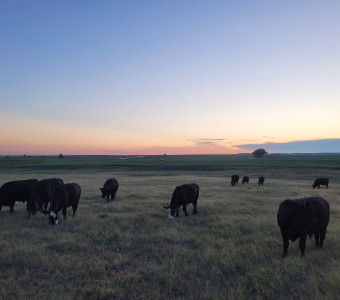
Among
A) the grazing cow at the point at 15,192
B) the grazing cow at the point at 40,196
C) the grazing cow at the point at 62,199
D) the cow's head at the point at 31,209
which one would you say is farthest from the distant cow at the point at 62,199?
the grazing cow at the point at 15,192

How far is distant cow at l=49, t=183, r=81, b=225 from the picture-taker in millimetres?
11056

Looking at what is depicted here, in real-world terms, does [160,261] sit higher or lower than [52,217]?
lower

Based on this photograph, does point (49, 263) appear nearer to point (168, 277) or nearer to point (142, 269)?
point (142, 269)

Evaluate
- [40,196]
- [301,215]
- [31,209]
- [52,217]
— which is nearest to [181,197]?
[52,217]

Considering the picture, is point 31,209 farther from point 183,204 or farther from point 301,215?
point 301,215

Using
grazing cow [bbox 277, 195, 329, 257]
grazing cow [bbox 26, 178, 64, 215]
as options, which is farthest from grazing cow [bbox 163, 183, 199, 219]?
grazing cow [bbox 26, 178, 64, 215]

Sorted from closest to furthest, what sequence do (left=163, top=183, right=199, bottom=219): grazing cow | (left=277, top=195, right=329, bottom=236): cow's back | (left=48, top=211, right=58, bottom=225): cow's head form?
(left=277, top=195, right=329, bottom=236): cow's back
(left=48, top=211, right=58, bottom=225): cow's head
(left=163, top=183, right=199, bottom=219): grazing cow

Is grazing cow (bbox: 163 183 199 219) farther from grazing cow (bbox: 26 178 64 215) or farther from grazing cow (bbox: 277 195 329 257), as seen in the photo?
grazing cow (bbox: 26 178 64 215)

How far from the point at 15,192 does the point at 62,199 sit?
3.88 meters

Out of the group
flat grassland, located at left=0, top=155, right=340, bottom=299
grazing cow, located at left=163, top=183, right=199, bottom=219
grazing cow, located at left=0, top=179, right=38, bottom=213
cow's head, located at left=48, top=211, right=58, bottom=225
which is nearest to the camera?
flat grassland, located at left=0, top=155, right=340, bottom=299

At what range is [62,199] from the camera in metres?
11.7

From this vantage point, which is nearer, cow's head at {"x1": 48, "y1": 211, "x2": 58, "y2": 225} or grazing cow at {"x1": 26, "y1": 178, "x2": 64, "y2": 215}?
cow's head at {"x1": 48, "y1": 211, "x2": 58, "y2": 225}

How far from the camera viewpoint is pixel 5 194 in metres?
13.2

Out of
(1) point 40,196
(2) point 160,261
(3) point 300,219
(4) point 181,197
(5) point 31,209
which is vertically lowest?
(2) point 160,261
